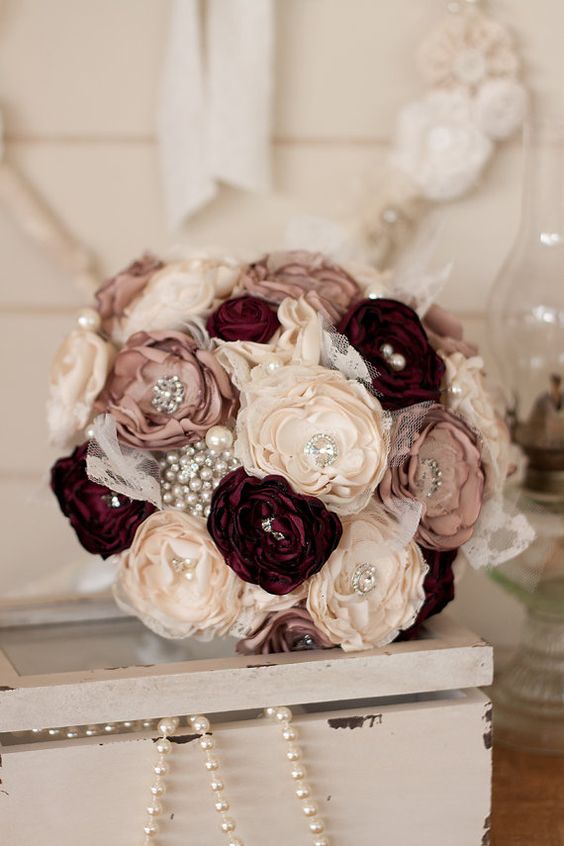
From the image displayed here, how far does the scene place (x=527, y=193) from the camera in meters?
0.86

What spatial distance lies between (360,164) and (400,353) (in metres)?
0.38

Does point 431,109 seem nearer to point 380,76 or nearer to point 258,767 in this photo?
point 380,76

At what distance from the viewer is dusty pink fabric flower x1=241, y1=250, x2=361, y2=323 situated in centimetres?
67

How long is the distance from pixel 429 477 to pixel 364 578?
83 millimetres

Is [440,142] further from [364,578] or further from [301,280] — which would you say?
[364,578]

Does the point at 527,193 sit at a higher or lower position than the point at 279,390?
higher

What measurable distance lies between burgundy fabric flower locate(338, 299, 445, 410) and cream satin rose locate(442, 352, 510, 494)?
2 cm

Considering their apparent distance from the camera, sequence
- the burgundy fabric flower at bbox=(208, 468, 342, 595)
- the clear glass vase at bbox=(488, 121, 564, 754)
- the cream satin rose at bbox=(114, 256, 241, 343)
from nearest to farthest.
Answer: the burgundy fabric flower at bbox=(208, 468, 342, 595) < the cream satin rose at bbox=(114, 256, 241, 343) < the clear glass vase at bbox=(488, 121, 564, 754)

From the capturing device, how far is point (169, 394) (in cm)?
64

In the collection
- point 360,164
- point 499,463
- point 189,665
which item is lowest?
point 189,665

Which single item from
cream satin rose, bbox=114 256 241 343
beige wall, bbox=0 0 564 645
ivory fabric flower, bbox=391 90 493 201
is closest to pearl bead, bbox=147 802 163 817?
cream satin rose, bbox=114 256 241 343

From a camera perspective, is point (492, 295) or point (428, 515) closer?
point (428, 515)

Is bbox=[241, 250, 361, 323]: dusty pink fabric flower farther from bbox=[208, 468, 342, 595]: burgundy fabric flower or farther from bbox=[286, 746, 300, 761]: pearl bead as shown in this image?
bbox=[286, 746, 300, 761]: pearl bead

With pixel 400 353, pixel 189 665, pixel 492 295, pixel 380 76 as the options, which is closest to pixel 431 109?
pixel 380 76
